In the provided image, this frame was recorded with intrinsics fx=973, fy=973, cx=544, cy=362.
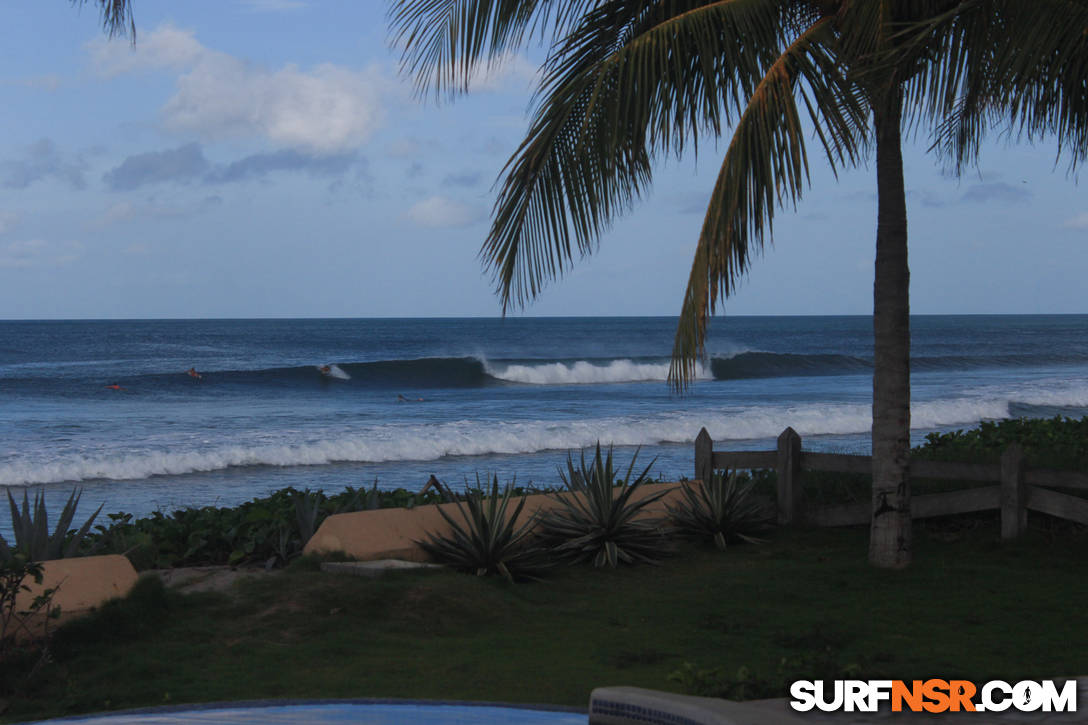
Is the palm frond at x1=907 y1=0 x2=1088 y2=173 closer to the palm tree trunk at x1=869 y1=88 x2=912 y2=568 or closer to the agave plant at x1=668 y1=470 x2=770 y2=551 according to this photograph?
the palm tree trunk at x1=869 y1=88 x2=912 y2=568

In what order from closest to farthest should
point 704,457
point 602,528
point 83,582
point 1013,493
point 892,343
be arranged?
point 83,582, point 892,343, point 1013,493, point 602,528, point 704,457

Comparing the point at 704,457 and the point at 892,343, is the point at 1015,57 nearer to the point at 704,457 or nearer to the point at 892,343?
the point at 892,343

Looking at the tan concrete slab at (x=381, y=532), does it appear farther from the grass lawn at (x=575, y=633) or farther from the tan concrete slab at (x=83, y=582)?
the tan concrete slab at (x=83, y=582)

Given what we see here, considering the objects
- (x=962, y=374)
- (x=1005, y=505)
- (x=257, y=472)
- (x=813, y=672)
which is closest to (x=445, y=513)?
(x=813, y=672)

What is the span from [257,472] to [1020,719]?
1736 cm

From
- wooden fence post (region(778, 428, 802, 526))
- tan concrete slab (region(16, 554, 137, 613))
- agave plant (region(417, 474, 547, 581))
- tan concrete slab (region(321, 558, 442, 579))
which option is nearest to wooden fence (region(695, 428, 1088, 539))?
wooden fence post (region(778, 428, 802, 526))

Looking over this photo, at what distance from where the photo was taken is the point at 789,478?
380 inches

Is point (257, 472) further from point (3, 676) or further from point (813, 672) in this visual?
point (813, 672)

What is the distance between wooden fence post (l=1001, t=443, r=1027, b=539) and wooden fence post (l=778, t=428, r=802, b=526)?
191 cm

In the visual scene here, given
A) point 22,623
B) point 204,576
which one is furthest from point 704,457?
point 22,623

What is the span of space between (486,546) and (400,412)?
76.9ft

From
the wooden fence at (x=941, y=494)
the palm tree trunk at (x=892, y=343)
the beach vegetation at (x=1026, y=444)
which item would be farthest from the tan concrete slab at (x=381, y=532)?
the beach vegetation at (x=1026, y=444)

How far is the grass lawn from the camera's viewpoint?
5.13 m

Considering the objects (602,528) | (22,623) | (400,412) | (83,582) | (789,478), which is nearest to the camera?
(22,623)
